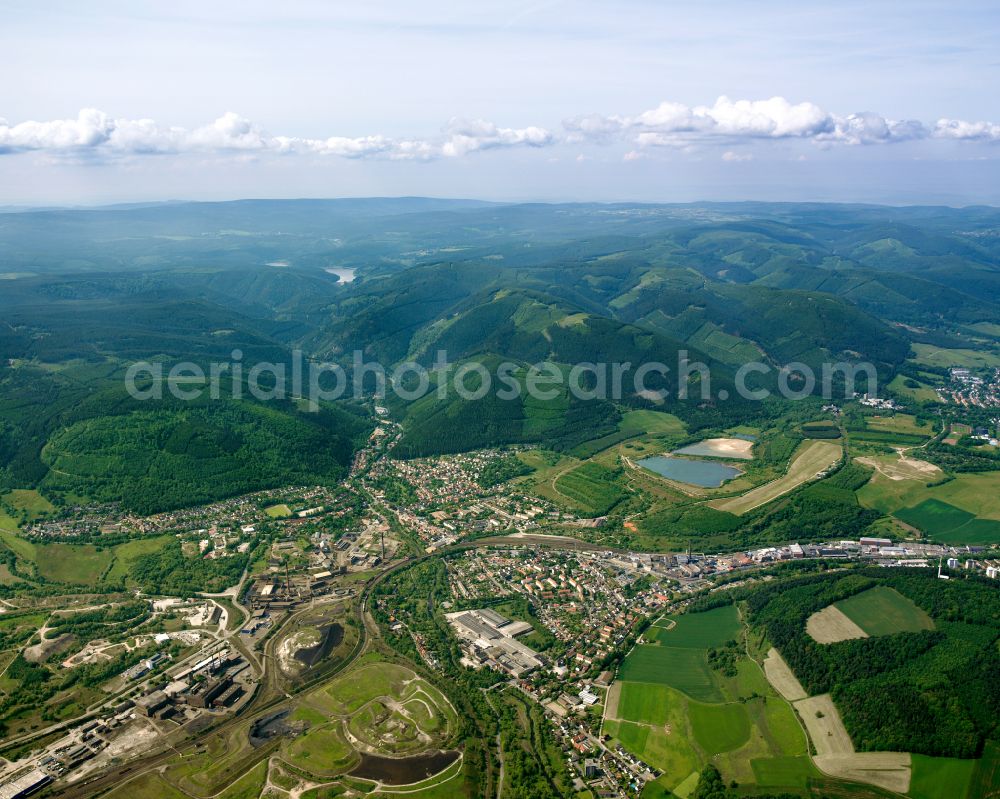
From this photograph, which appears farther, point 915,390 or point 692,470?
point 915,390

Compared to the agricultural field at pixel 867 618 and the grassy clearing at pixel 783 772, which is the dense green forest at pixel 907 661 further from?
the grassy clearing at pixel 783 772

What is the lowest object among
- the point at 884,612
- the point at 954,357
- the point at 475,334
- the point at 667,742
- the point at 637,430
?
the point at 667,742

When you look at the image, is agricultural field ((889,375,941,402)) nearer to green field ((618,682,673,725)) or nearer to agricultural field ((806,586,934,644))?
agricultural field ((806,586,934,644))

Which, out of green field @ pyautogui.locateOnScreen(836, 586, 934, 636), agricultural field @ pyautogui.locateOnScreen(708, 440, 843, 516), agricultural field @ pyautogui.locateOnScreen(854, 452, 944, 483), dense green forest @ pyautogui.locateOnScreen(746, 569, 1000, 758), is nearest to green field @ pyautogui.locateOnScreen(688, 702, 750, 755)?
dense green forest @ pyautogui.locateOnScreen(746, 569, 1000, 758)

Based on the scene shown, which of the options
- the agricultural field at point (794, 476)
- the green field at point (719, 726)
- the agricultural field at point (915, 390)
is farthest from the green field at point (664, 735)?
the agricultural field at point (915, 390)

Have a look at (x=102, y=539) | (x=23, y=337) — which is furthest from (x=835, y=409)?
(x=23, y=337)

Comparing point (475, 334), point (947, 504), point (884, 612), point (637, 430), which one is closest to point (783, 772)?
point (884, 612)

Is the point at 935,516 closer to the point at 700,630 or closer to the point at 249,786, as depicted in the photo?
the point at 700,630
